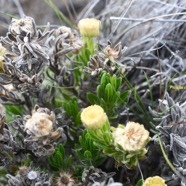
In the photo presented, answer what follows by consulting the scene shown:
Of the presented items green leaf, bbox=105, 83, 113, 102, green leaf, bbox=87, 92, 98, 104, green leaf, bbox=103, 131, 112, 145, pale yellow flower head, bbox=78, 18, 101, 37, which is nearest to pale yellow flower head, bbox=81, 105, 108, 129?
green leaf, bbox=103, 131, 112, 145

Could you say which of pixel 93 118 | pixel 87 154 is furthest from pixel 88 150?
pixel 93 118

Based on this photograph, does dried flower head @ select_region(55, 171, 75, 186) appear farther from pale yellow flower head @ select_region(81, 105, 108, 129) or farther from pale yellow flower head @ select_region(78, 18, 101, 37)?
pale yellow flower head @ select_region(78, 18, 101, 37)

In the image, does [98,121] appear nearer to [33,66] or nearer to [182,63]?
[33,66]

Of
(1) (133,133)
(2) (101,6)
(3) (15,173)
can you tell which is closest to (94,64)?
(1) (133,133)

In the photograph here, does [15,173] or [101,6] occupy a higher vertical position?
[101,6]

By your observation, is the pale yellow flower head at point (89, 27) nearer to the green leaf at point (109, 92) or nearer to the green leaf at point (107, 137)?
the green leaf at point (109, 92)

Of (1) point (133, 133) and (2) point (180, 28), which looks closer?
(1) point (133, 133)
